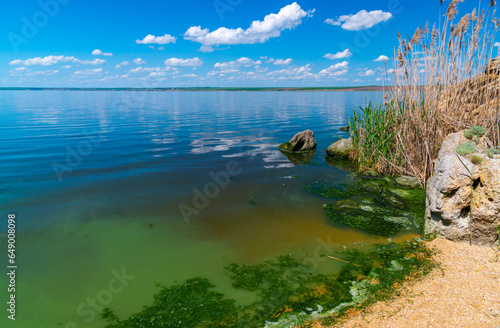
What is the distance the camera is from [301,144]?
15117 mm

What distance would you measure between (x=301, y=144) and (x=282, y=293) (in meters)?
11.2

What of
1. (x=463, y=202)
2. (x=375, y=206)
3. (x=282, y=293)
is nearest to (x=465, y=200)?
(x=463, y=202)

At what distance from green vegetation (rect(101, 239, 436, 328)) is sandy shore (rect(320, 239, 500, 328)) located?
26 centimetres

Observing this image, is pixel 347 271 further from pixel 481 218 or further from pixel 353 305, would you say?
pixel 481 218

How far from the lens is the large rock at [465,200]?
16.9 feet

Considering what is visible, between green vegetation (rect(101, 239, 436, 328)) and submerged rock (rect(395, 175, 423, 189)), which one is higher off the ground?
submerged rock (rect(395, 175, 423, 189))

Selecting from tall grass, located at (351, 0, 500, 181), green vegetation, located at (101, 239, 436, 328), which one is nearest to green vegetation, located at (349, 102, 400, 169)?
tall grass, located at (351, 0, 500, 181)

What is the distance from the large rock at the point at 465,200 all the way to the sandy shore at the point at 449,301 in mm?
583

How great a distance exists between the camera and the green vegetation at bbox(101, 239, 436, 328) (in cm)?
410

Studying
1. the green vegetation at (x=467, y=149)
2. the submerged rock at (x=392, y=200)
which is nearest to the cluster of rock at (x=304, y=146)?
the submerged rock at (x=392, y=200)

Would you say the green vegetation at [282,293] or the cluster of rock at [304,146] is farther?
the cluster of rock at [304,146]

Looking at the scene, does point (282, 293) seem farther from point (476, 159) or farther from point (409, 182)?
point (409, 182)

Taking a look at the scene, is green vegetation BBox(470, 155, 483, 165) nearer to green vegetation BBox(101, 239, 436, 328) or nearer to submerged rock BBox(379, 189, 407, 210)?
green vegetation BBox(101, 239, 436, 328)

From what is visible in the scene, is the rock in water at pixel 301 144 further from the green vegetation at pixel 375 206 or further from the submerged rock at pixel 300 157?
the green vegetation at pixel 375 206
